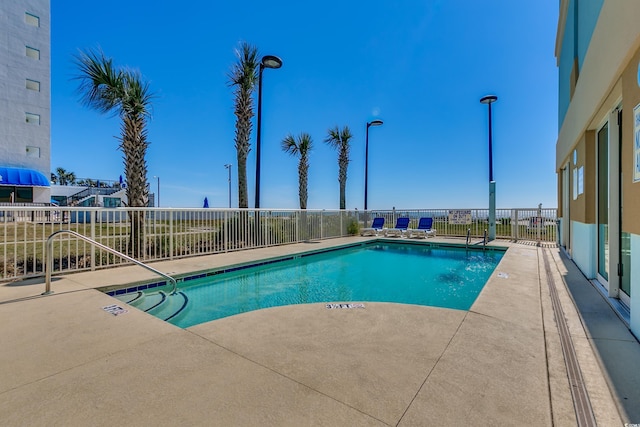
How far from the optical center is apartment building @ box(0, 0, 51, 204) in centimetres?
1477

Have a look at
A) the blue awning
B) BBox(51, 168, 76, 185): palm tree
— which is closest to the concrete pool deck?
the blue awning

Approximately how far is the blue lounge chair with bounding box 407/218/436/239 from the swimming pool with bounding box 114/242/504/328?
11.2 feet

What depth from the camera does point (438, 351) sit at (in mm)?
2369

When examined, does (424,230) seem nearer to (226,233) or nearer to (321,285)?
(321,285)

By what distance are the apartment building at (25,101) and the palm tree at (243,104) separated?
1297 centimetres

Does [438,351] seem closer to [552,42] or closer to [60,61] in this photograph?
[552,42]

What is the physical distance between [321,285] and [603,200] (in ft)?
16.2

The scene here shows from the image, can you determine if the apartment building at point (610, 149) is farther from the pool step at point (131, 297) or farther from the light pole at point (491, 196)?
the pool step at point (131, 297)

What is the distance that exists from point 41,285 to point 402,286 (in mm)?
6223

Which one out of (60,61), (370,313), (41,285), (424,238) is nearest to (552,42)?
(424,238)

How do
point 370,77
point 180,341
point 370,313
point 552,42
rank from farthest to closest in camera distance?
point 370,77 < point 552,42 < point 370,313 < point 180,341

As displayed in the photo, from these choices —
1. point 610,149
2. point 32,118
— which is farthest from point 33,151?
point 610,149

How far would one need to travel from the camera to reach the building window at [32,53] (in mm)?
15680

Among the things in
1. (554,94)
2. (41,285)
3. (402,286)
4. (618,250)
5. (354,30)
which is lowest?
(402,286)
